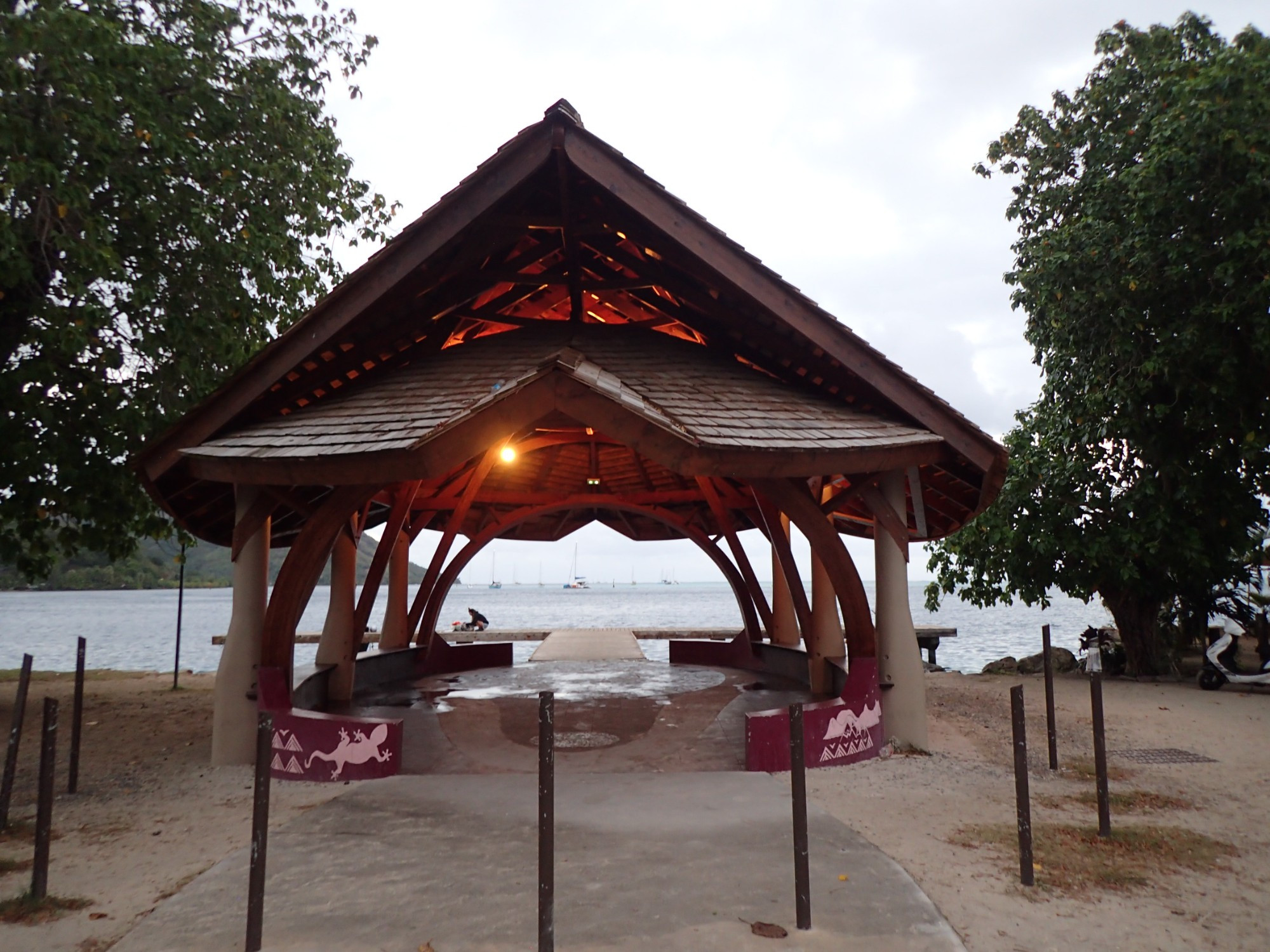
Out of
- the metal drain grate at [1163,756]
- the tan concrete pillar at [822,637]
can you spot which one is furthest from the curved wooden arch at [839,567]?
the tan concrete pillar at [822,637]

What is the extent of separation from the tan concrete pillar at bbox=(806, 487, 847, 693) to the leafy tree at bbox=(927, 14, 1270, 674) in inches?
210

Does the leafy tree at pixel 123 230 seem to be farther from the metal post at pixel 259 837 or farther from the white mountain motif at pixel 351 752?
the metal post at pixel 259 837

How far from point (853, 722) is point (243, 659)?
5.63 metres

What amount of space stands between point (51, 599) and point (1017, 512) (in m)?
201

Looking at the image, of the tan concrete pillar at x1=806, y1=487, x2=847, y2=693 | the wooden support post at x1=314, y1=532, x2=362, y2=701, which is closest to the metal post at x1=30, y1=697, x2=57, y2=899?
the wooden support post at x1=314, y1=532, x2=362, y2=701

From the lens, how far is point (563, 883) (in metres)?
4.43

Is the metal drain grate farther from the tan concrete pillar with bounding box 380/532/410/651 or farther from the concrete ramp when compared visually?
the tan concrete pillar with bounding box 380/532/410/651

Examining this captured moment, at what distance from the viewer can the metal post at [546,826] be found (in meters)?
3.42

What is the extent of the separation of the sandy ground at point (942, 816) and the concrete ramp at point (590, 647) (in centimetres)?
801

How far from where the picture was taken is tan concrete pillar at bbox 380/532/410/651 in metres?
15.0

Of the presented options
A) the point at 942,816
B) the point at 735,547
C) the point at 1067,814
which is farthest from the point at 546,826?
the point at 735,547

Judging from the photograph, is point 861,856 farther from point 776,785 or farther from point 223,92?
point 223,92

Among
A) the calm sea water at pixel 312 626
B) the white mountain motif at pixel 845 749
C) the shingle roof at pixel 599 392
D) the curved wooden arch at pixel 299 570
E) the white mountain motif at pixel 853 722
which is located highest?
the shingle roof at pixel 599 392

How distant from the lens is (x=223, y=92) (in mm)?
10766
